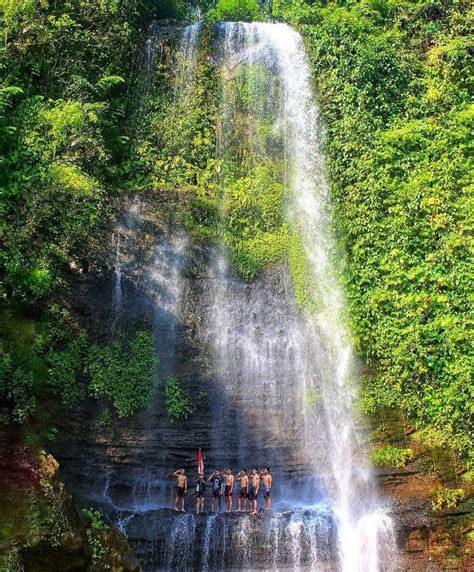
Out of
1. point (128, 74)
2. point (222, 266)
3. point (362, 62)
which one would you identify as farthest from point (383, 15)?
point (222, 266)

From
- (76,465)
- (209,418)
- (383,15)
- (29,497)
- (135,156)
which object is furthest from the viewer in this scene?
(383,15)

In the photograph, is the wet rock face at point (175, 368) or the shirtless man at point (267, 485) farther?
the wet rock face at point (175, 368)

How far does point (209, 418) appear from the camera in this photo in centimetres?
1220

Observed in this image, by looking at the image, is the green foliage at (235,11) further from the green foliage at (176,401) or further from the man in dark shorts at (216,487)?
→ the man in dark shorts at (216,487)

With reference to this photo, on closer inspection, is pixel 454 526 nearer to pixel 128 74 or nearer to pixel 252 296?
pixel 252 296

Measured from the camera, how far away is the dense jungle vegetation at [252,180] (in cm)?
1195

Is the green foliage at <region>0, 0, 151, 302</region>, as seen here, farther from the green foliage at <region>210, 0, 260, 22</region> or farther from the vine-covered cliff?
the green foliage at <region>210, 0, 260, 22</region>

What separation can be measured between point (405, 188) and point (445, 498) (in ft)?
22.3

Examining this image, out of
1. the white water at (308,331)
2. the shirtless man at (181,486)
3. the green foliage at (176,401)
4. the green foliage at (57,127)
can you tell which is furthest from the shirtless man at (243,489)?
the green foliage at (57,127)

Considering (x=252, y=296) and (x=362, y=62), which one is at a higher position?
(x=362, y=62)

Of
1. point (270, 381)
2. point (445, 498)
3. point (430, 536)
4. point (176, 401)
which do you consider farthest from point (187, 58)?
point (430, 536)

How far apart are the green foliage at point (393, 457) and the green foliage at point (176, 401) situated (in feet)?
12.6

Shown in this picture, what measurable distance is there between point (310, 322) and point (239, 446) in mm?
3157

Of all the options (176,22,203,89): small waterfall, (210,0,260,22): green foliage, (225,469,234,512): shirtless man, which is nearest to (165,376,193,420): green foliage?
(225,469,234,512): shirtless man
